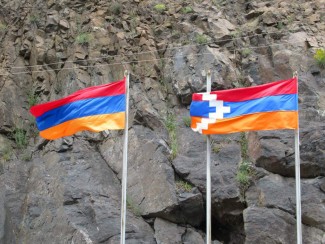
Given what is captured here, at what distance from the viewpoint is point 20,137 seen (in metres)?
14.7

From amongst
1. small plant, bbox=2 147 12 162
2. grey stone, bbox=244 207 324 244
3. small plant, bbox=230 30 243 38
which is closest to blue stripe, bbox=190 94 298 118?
grey stone, bbox=244 207 324 244

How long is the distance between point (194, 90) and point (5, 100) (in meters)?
5.61

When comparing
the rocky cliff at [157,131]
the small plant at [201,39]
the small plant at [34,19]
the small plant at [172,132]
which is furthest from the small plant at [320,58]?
the small plant at [34,19]

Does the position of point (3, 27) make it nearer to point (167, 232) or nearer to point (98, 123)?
point (98, 123)

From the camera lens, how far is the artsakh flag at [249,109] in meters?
10.3

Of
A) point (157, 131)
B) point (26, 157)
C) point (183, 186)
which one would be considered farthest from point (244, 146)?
point (26, 157)

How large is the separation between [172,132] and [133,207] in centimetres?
270

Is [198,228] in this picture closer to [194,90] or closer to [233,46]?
[194,90]

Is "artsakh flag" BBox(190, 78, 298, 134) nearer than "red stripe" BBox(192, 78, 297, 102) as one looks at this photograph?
Yes

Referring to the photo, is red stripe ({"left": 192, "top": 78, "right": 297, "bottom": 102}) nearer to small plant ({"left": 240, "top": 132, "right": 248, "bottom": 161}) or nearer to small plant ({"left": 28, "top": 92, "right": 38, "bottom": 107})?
small plant ({"left": 240, "top": 132, "right": 248, "bottom": 161})

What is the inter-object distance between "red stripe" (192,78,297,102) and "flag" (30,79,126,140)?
2088mm

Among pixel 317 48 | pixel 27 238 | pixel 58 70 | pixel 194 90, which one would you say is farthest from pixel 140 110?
pixel 317 48

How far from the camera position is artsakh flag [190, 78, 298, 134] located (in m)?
10.3

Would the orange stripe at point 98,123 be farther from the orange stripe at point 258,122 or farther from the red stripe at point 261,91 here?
the red stripe at point 261,91
